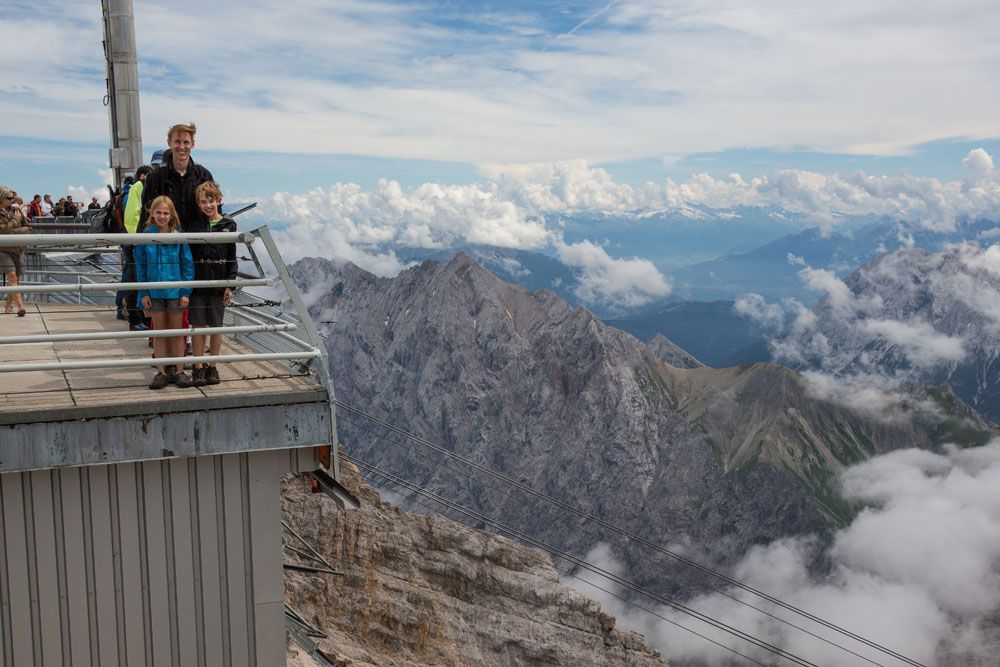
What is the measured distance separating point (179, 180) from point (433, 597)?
38.0 meters

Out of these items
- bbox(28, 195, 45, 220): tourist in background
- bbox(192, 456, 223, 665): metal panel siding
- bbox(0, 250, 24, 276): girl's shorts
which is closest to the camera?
bbox(192, 456, 223, 665): metal panel siding

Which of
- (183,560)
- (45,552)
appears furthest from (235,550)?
(45,552)

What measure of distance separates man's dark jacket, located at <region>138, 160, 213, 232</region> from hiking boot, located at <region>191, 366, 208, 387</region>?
7.74 ft

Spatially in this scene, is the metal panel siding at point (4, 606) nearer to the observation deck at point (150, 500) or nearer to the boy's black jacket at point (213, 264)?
the observation deck at point (150, 500)

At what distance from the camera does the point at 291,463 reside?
8.25 metres

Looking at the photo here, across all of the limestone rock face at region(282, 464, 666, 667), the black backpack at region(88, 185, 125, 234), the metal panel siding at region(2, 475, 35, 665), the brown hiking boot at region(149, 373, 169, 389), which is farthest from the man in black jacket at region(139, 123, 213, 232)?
the limestone rock face at region(282, 464, 666, 667)

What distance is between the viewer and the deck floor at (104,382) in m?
7.77

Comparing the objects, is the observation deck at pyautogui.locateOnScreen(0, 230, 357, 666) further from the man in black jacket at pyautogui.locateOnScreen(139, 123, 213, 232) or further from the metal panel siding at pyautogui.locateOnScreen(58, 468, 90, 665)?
the man in black jacket at pyautogui.locateOnScreen(139, 123, 213, 232)

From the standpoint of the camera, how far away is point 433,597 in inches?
1766

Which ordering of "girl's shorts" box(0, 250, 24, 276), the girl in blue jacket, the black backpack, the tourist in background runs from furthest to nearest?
1. the tourist in background
2. "girl's shorts" box(0, 250, 24, 276)
3. the black backpack
4. the girl in blue jacket

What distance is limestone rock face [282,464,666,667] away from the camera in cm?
3541

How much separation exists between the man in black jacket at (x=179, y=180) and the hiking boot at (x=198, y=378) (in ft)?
7.88

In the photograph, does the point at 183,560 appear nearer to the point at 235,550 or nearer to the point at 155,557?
the point at 155,557

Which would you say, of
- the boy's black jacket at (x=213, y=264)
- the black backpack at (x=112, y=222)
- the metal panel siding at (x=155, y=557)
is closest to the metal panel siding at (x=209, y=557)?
the metal panel siding at (x=155, y=557)
